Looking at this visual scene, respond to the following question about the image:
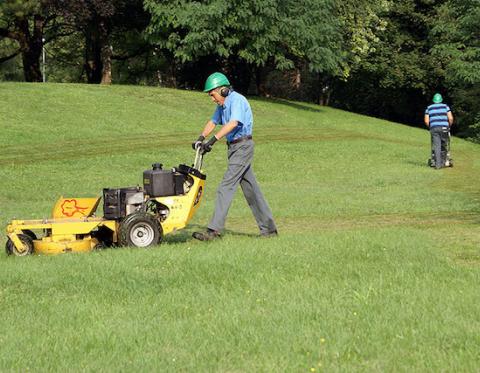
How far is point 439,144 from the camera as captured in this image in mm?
26688

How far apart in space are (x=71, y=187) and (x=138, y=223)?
12243 mm

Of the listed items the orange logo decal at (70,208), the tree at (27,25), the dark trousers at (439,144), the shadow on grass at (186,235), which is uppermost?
the tree at (27,25)

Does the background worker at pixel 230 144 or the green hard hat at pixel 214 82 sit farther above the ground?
the green hard hat at pixel 214 82

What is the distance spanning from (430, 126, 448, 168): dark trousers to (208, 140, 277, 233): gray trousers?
15.6 meters

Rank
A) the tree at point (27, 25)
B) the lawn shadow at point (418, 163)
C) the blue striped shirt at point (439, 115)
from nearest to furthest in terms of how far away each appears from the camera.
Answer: the blue striped shirt at point (439, 115) → the lawn shadow at point (418, 163) → the tree at point (27, 25)

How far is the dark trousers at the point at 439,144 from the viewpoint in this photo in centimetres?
2581

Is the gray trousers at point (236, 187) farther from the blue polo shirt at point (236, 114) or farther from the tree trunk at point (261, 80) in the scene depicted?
the tree trunk at point (261, 80)

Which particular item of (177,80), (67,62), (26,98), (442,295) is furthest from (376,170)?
(67,62)

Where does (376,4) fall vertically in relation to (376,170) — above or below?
above

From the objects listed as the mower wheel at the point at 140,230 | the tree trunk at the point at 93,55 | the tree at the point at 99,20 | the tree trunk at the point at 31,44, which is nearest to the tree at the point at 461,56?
the tree at the point at 99,20

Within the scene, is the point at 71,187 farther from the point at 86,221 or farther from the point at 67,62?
the point at 67,62

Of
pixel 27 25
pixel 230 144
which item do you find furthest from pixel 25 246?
pixel 27 25

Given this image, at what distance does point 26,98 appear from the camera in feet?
122

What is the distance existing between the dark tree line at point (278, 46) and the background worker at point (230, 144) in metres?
32.5
